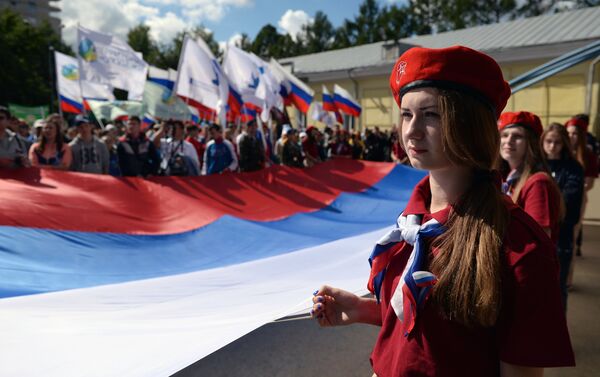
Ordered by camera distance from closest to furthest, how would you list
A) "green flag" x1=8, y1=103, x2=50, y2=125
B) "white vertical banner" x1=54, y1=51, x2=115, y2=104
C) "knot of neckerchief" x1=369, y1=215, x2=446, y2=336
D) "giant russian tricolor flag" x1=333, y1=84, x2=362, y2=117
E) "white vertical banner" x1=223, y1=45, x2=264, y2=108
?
1. "knot of neckerchief" x1=369, y1=215, x2=446, y2=336
2. "white vertical banner" x1=223, y1=45, x2=264, y2=108
3. "white vertical banner" x1=54, y1=51, x2=115, y2=104
4. "giant russian tricolor flag" x1=333, y1=84, x2=362, y2=117
5. "green flag" x1=8, y1=103, x2=50, y2=125

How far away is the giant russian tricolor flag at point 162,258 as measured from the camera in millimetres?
1957

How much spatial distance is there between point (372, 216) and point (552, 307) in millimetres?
4986

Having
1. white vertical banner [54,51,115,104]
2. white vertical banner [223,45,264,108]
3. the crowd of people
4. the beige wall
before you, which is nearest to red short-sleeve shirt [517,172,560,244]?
the crowd of people

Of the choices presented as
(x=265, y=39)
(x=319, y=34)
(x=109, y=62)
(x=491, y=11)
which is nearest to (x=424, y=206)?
(x=109, y=62)

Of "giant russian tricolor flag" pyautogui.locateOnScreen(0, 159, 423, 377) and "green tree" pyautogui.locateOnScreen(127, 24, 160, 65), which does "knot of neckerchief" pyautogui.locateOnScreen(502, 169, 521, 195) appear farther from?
"green tree" pyautogui.locateOnScreen(127, 24, 160, 65)

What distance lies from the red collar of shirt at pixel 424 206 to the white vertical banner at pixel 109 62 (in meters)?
10.2

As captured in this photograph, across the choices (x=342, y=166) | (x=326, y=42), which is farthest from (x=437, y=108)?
(x=326, y=42)

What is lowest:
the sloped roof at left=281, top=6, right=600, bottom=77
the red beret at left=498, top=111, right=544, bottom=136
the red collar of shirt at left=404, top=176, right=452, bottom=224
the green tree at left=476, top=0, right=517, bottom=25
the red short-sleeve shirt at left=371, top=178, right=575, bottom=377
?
the red short-sleeve shirt at left=371, top=178, right=575, bottom=377

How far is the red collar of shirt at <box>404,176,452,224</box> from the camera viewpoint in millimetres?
1261

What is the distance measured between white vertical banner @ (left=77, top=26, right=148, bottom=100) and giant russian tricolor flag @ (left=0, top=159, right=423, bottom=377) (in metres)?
5.54

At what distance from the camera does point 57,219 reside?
4.29 metres

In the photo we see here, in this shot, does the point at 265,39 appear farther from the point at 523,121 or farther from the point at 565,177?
the point at 523,121

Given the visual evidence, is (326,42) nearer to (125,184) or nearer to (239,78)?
(239,78)

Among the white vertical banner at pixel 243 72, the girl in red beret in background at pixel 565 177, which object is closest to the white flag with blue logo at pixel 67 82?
the white vertical banner at pixel 243 72
